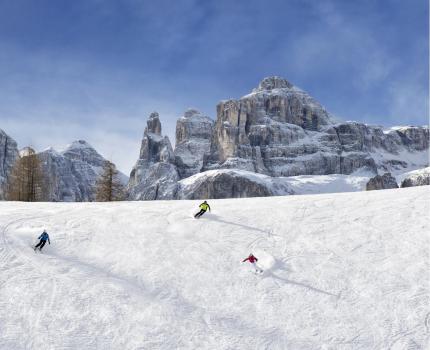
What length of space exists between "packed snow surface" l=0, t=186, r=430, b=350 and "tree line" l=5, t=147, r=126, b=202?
83.0 feet

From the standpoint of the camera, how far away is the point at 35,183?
57625 mm

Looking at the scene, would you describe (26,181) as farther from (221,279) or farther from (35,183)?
(221,279)

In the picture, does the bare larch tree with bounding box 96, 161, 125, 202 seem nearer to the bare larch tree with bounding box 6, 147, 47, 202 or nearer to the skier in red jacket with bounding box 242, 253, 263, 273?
the bare larch tree with bounding box 6, 147, 47, 202

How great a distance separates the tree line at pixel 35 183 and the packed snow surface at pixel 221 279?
25303 mm

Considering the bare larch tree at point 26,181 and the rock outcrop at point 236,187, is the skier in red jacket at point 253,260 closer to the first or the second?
the bare larch tree at point 26,181

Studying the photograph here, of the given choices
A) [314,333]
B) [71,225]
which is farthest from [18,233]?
[314,333]

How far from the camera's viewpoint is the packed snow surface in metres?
15.4

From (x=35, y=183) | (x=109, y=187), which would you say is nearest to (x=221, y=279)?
(x=109, y=187)

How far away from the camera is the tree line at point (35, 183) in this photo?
5431 centimetres

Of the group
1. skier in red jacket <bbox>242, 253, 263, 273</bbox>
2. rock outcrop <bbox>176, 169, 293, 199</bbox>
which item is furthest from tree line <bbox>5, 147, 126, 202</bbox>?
rock outcrop <bbox>176, 169, 293, 199</bbox>

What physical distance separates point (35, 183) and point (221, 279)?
45.3 metres

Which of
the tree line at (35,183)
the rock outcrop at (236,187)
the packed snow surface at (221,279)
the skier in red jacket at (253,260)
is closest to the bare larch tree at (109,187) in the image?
the tree line at (35,183)

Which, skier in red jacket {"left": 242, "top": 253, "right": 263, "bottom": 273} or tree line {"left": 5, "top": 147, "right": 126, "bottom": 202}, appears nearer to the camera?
skier in red jacket {"left": 242, "top": 253, "right": 263, "bottom": 273}

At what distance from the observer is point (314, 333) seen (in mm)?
15641
